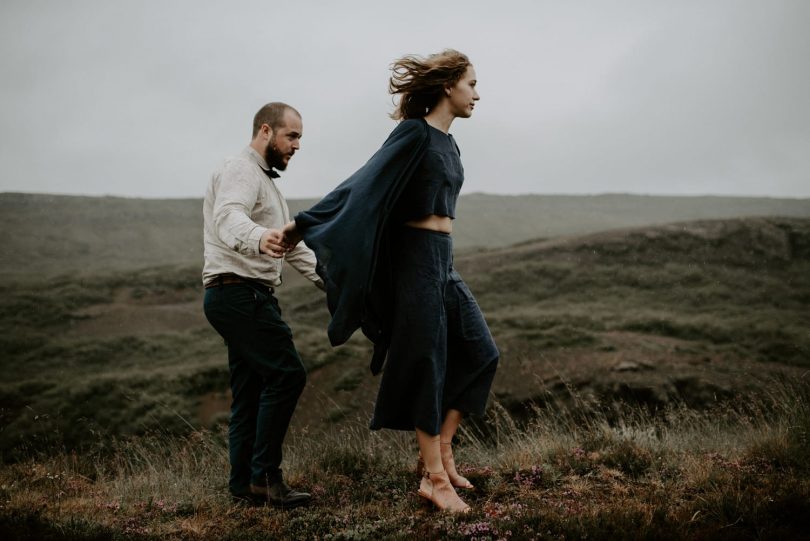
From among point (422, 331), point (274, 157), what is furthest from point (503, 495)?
point (274, 157)

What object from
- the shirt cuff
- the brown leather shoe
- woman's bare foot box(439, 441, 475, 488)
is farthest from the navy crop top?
the brown leather shoe

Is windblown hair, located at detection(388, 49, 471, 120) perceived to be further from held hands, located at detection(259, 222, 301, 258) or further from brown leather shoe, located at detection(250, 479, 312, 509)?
brown leather shoe, located at detection(250, 479, 312, 509)

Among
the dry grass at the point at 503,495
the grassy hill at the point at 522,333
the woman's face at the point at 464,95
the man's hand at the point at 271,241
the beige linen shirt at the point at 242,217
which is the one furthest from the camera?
the grassy hill at the point at 522,333

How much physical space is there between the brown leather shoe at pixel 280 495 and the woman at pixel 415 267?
0.73 meters

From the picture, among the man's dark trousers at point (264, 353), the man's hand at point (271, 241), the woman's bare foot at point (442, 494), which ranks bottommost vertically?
the woman's bare foot at point (442, 494)

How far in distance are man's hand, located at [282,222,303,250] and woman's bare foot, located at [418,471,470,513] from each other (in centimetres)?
160

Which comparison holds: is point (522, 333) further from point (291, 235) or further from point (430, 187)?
point (291, 235)

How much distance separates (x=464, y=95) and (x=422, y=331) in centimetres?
151

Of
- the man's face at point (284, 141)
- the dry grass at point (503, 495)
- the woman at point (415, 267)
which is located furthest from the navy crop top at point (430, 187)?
the dry grass at point (503, 495)

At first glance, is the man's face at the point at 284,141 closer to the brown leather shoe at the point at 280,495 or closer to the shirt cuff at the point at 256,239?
the shirt cuff at the point at 256,239

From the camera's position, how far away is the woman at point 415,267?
3533 mm

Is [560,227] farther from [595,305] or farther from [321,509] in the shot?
[321,509]

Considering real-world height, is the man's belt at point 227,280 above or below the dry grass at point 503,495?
above

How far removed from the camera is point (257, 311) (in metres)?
3.92
